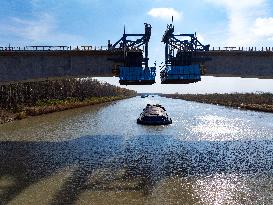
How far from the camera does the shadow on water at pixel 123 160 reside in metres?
30.8

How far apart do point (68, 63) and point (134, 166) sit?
24.6m

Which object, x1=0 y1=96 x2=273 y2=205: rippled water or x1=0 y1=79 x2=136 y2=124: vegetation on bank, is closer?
x1=0 y1=96 x2=273 y2=205: rippled water

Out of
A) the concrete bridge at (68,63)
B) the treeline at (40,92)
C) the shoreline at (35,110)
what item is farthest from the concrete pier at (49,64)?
the treeline at (40,92)

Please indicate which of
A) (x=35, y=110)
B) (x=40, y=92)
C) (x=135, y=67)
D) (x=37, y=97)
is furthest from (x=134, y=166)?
(x=40, y=92)

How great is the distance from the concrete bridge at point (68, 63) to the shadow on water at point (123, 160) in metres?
10.1

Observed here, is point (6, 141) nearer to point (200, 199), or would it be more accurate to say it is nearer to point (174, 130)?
point (174, 130)

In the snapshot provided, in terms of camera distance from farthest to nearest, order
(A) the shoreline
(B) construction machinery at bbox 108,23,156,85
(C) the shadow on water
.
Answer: (A) the shoreline
(B) construction machinery at bbox 108,23,156,85
(C) the shadow on water

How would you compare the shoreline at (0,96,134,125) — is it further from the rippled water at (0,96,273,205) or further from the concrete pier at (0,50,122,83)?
the concrete pier at (0,50,122,83)

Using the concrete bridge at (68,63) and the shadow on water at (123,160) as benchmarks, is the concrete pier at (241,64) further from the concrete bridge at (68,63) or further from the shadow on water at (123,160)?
the shadow on water at (123,160)

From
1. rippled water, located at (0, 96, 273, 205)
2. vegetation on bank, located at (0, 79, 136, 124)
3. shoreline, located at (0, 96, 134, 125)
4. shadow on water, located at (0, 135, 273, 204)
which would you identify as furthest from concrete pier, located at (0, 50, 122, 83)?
vegetation on bank, located at (0, 79, 136, 124)

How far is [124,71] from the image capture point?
173 ft

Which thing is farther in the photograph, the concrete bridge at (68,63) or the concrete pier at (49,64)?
the concrete pier at (49,64)

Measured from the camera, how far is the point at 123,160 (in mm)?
39406

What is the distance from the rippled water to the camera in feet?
91.7
